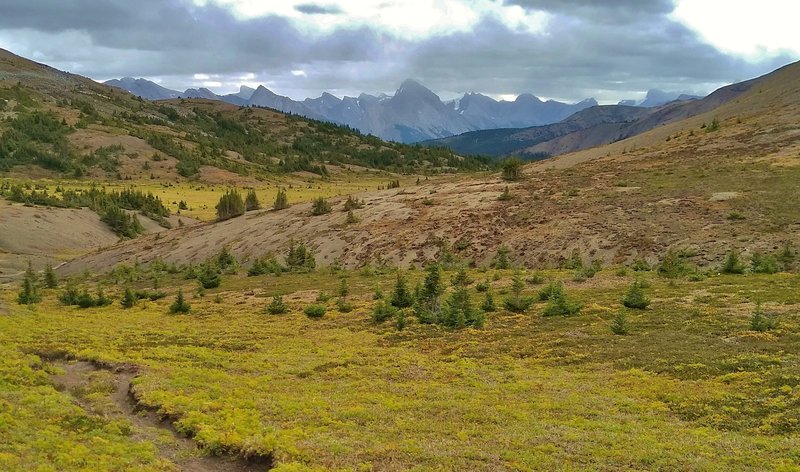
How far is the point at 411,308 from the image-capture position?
1101 inches

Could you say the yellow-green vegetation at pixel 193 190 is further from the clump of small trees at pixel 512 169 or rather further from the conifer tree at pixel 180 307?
the conifer tree at pixel 180 307

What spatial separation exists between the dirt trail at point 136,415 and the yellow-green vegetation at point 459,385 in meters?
0.31

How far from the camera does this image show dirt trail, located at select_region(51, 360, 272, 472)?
1299 centimetres

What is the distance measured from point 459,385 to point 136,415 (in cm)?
943

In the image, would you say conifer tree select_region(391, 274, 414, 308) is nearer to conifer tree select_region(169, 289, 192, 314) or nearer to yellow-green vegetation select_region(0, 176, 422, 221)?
conifer tree select_region(169, 289, 192, 314)

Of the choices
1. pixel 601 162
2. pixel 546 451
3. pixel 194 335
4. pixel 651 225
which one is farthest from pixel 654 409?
pixel 601 162

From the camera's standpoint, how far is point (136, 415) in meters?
15.9

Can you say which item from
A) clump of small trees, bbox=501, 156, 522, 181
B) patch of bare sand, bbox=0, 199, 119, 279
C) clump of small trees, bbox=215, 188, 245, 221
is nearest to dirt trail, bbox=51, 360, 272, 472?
patch of bare sand, bbox=0, 199, 119, 279

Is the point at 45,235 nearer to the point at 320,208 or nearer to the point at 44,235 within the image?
the point at 44,235

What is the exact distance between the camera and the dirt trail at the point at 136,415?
42.6 feet

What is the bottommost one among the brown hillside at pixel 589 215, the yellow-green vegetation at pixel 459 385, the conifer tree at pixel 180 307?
the yellow-green vegetation at pixel 459 385

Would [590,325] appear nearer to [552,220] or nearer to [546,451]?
[546,451]

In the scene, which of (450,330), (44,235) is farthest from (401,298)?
(44,235)

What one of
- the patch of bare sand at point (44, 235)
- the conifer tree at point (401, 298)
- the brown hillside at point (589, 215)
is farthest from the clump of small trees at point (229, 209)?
the conifer tree at point (401, 298)
